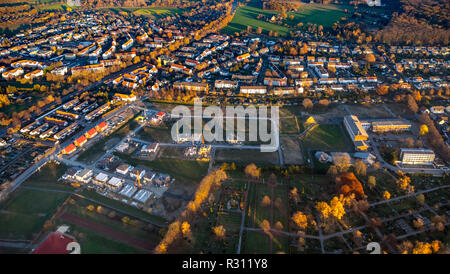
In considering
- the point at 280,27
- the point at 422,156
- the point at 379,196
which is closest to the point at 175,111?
the point at 379,196

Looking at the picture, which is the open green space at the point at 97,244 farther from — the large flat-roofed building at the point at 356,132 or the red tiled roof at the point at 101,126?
the large flat-roofed building at the point at 356,132

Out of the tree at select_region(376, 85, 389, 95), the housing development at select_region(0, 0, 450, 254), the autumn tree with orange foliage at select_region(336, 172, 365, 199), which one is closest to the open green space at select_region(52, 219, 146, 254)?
the housing development at select_region(0, 0, 450, 254)

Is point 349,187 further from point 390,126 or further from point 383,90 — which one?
point 383,90

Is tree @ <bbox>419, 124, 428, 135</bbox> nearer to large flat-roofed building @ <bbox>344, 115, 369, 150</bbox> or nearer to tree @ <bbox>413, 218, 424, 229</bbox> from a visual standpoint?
large flat-roofed building @ <bbox>344, 115, 369, 150</bbox>

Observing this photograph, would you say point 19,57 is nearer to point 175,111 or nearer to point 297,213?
point 175,111

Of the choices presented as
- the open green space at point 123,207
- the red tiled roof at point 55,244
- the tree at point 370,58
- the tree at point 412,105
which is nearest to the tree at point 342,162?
the tree at point 412,105

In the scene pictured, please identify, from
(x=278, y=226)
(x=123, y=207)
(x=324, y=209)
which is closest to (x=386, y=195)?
(x=324, y=209)
